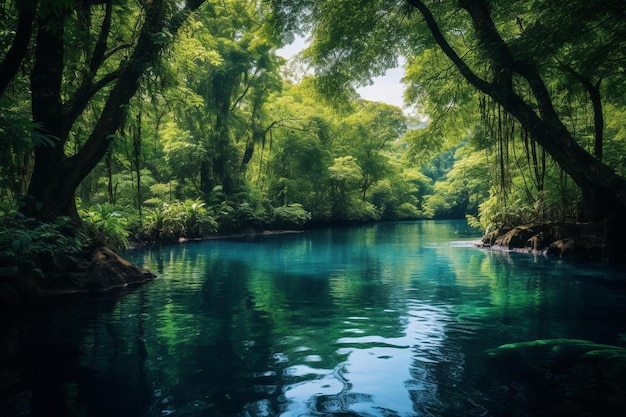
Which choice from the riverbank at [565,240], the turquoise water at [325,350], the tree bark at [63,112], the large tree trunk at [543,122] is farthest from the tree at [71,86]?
the riverbank at [565,240]

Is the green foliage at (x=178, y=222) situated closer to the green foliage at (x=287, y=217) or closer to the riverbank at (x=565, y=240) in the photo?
the green foliage at (x=287, y=217)

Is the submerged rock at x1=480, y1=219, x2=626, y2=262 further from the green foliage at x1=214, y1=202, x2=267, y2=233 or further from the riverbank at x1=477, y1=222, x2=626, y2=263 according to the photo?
the green foliage at x1=214, y1=202, x2=267, y2=233

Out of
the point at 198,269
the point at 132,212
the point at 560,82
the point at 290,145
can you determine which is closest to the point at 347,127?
the point at 290,145

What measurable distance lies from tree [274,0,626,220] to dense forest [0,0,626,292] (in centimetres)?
5

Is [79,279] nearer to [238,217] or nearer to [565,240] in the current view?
[565,240]

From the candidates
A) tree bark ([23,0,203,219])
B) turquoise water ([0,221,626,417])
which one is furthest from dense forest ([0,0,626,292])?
turquoise water ([0,221,626,417])

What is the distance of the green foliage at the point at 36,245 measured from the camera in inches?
301

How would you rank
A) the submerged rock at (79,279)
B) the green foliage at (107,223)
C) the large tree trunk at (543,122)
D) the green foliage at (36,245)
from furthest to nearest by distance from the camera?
the green foliage at (107,223) → the large tree trunk at (543,122) → the submerged rock at (79,279) → the green foliage at (36,245)

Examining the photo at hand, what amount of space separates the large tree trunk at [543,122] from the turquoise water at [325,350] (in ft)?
7.42

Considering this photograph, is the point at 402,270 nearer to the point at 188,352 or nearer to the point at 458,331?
the point at 458,331

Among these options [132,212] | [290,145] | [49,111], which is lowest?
[132,212]

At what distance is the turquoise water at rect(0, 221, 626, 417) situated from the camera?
385cm

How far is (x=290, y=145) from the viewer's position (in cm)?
3731

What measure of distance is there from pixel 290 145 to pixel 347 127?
36.4 ft
